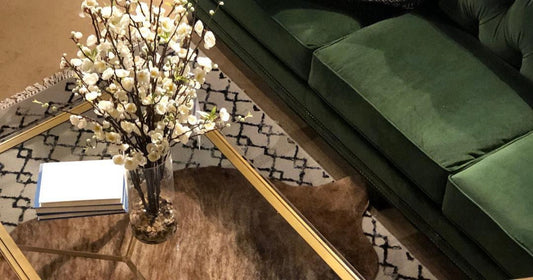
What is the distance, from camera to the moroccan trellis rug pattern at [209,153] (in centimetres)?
197

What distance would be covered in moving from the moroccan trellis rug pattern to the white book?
0.05m

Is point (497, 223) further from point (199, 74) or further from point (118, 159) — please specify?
point (118, 159)

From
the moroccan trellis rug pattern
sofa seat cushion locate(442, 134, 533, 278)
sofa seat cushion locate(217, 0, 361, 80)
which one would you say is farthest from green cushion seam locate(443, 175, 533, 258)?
sofa seat cushion locate(217, 0, 361, 80)

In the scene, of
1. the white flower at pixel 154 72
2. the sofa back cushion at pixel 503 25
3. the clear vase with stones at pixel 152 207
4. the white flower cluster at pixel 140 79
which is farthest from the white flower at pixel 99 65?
the sofa back cushion at pixel 503 25

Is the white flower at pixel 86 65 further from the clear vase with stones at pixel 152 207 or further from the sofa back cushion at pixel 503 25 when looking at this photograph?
the sofa back cushion at pixel 503 25

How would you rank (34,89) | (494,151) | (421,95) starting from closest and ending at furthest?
(494,151)
(421,95)
(34,89)

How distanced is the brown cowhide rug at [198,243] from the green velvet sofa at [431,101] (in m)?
0.49

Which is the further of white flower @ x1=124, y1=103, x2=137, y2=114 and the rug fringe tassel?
the rug fringe tassel

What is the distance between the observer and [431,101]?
7.26 ft

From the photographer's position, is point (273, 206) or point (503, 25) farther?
point (503, 25)

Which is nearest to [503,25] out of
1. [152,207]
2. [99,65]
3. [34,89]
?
[152,207]

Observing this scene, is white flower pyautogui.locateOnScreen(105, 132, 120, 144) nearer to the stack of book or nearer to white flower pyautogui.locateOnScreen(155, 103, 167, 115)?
white flower pyautogui.locateOnScreen(155, 103, 167, 115)

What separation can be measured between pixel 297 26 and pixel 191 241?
930mm

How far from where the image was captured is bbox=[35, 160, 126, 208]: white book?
72.2 inches
